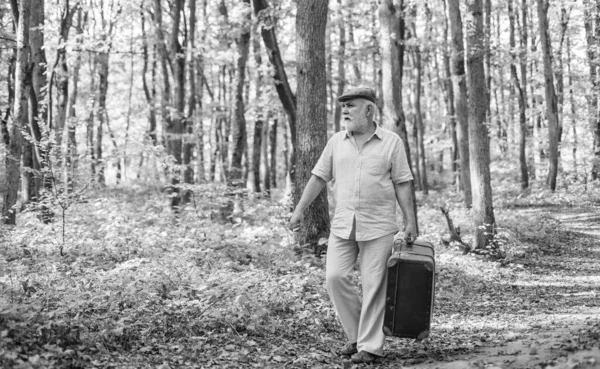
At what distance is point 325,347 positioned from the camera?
610 cm

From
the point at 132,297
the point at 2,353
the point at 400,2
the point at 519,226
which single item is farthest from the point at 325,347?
the point at 400,2

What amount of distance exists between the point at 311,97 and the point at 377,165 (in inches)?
188

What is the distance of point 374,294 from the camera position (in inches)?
211

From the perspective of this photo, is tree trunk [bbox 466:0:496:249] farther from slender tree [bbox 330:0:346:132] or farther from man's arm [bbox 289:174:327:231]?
man's arm [bbox 289:174:327:231]

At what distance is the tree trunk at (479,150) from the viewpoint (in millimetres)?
12695

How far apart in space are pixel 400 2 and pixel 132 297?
12889 millimetres

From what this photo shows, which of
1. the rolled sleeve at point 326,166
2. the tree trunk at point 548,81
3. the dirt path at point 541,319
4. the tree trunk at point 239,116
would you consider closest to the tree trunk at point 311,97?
the dirt path at point 541,319

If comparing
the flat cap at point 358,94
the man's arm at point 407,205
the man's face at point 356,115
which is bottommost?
the man's arm at point 407,205

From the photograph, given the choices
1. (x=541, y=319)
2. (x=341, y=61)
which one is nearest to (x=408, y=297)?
(x=541, y=319)

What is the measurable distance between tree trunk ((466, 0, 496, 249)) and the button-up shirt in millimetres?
7784

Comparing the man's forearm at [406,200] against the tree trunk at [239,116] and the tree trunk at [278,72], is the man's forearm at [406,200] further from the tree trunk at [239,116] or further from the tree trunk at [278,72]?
the tree trunk at [239,116]

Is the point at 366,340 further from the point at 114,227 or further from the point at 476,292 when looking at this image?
the point at 114,227

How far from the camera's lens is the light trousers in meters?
5.37

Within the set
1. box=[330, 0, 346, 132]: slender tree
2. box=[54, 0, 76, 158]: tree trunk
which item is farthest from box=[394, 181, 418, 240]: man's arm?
box=[54, 0, 76, 158]: tree trunk
